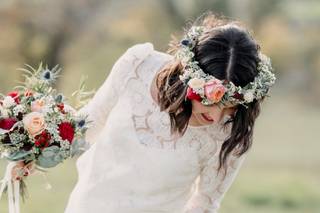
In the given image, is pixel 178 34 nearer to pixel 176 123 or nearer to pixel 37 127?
pixel 176 123

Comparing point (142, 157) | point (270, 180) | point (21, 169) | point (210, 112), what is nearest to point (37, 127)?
point (21, 169)

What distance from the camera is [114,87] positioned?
4445 millimetres

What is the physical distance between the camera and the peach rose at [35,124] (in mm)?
4168

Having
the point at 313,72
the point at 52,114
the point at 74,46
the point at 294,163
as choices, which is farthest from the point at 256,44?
the point at 313,72

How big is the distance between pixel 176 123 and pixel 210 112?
0.58 ft

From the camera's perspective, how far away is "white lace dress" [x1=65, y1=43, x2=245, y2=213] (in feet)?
14.1

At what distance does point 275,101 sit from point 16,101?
80.2ft

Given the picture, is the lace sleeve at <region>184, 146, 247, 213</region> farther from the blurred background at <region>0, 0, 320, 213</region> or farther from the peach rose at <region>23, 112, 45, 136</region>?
the blurred background at <region>0, 0, 320, 213</region>

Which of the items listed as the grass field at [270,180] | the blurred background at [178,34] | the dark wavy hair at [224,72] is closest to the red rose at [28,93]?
the dark wavy hair at [224,72]

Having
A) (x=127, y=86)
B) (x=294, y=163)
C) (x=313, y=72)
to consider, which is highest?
(x=313, y=72)

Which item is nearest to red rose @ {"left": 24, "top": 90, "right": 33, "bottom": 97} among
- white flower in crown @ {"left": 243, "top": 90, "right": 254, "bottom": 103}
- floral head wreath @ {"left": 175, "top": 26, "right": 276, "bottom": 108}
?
floral head wreath @ {"left": 175, "top": 26, "right": 276, "bottom": 108}

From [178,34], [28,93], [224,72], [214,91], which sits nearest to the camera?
[214,91]

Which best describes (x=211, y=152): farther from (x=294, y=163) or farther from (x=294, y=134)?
(x=294, y=134)

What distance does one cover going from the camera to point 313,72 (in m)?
30.5
